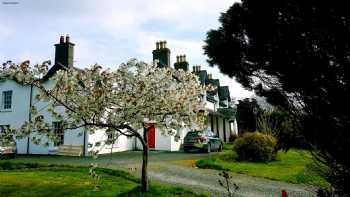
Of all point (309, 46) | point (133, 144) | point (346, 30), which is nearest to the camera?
point (346, 30)

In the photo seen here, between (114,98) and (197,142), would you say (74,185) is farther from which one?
(197,142)

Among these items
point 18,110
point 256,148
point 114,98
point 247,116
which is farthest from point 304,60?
point 247,116

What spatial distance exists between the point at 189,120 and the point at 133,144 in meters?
21.0

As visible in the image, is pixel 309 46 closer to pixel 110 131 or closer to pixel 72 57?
pixel 110 131

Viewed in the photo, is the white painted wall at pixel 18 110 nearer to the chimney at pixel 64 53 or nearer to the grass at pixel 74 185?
the chimney at pixel 64 53

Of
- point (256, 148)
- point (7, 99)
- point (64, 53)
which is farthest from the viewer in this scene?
point (7, 99)

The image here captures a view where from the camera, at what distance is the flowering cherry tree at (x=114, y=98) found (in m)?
10.3

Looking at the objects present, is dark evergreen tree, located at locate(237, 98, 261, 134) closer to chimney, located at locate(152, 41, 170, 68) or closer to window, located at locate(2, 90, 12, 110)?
chimney, located at locate(152, 41, 170, 68)

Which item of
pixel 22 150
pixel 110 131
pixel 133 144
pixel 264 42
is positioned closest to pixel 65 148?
pixel 22 150

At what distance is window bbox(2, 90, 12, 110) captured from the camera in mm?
30531

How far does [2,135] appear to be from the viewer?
10117mm

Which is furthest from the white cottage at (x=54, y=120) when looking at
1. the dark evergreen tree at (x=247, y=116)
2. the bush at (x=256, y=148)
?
the dark evergreen tree at (x=247, y=116)

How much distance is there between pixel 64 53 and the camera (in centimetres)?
2817

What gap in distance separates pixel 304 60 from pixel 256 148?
55.8ft
